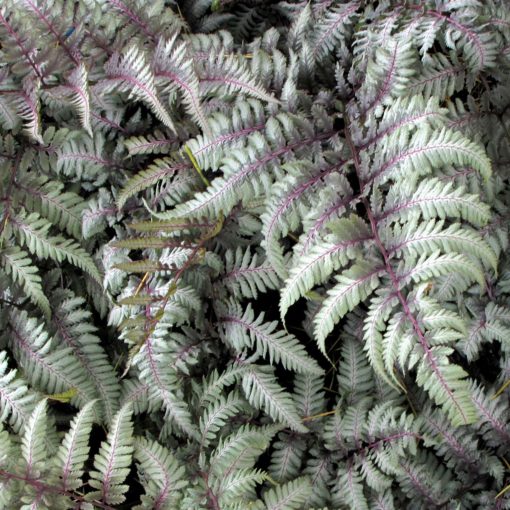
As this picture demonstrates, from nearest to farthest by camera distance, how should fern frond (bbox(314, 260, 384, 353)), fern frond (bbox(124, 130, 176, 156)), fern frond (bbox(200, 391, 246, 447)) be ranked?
fern frond (bbox(314, 260, 384, 353)) < fern frond (bbox(200, 391, 246, 447)) < fern frond (bbox(124, 130, 176, 156))

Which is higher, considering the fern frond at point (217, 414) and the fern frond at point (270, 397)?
the fern frond at point (270, 397)

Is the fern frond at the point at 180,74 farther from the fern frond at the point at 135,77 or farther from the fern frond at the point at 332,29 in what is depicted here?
the fern frond at the point at 332,29

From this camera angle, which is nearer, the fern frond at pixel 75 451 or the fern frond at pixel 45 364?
the fern frond at pixel 75 451

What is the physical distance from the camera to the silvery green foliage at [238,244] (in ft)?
5.86

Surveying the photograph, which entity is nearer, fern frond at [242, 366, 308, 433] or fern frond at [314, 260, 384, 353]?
fern frond at [314, 260, 384, 353]

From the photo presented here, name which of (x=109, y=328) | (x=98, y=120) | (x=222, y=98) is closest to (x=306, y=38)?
(x=222, y=98)

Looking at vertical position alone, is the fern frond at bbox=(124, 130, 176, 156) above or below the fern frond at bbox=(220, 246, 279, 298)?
above

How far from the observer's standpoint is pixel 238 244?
82.7 inches

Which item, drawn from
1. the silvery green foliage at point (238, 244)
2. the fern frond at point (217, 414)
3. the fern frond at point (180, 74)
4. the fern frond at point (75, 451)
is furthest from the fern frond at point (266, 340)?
the fern frond at point (180, 74)

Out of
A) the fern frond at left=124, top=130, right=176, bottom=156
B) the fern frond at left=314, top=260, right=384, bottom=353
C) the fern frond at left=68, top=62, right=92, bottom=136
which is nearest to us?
the fern frond at left=314, top=260, right=384, bottom=353

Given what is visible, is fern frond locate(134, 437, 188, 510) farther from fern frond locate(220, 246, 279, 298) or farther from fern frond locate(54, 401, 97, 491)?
fern frond locate(220, 246, 279, 298)

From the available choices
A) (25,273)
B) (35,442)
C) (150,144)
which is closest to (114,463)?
(35,442)

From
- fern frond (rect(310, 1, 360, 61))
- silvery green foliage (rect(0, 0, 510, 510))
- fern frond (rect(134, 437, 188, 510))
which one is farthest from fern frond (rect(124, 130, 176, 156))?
fern frond (rect(134, 437, 188, 510))

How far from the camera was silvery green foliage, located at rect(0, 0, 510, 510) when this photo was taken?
1.79 m
